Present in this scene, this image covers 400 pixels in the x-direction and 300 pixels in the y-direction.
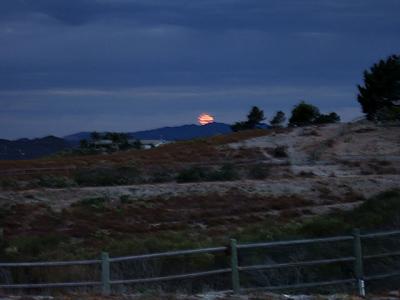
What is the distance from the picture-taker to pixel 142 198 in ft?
164

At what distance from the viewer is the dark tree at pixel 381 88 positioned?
102 meters

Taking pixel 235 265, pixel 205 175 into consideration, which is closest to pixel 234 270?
pixel 235 265

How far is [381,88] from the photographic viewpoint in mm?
103312

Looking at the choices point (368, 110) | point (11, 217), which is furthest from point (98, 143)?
point (11, 217)

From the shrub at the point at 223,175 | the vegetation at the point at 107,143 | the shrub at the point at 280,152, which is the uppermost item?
the vegetation at the point at 107,143

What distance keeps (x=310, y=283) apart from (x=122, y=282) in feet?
12.0

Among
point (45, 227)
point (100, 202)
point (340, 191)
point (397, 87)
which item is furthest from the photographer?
point (397, 87)

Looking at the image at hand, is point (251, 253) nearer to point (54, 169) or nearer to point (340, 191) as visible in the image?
point (340, 191)

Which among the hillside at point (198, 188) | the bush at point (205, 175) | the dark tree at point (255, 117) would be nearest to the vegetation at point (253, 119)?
the dark tree at point (255, 117)

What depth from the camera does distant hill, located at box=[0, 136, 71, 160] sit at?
12381 centimetres

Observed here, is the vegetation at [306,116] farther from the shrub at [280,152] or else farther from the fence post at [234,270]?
the fence post at [234,270]

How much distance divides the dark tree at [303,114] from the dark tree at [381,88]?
22.1ft

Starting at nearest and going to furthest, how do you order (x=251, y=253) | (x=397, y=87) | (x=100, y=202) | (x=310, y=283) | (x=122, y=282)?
(x=122, y=282)
(x=310, y=283)
(x=251, y=253)
(x=100, y=202)
(x=397, y=87)

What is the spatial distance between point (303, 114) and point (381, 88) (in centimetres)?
1115
